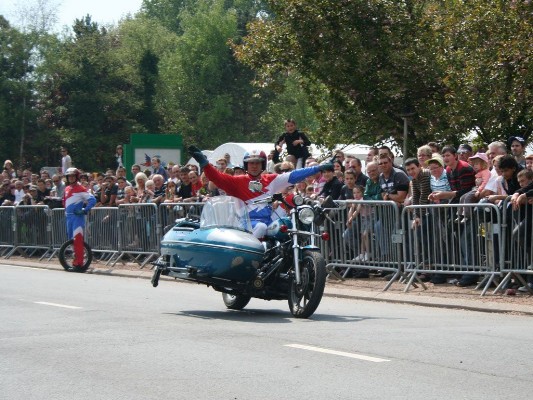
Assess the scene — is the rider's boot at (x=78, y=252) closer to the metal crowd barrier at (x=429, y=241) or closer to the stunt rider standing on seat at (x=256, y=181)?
the metal crowd barrier at (x=429, y=241)

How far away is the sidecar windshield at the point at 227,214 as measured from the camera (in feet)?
42.2

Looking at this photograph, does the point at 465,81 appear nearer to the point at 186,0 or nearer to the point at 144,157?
the point at 144,157

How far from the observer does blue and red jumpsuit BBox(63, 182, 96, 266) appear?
74.7ft

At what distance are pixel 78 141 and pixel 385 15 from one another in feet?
145

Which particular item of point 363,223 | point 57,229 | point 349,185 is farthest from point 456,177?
point 57,229

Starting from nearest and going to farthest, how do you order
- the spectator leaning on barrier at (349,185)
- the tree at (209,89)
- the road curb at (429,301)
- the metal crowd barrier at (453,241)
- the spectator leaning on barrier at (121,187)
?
1. the road curb at (429,301)
2. the metal crowd barrier at (453,241)
3. the spectator leaning on barrier at (349,185)
4. the spectator leaning on barrier at (121,187)
5. the tree at (209,89)

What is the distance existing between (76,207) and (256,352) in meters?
14.2

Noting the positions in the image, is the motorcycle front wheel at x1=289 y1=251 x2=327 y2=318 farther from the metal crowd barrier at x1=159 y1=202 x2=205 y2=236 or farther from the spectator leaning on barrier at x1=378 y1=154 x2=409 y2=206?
the metal crowd barrier at x1=159 y1=202 x2=205 y2=236

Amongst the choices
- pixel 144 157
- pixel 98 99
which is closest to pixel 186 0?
pixel 98 99

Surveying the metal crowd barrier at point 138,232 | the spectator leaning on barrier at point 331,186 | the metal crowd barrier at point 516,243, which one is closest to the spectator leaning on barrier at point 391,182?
the spectator leaning on barrier at point 331,186

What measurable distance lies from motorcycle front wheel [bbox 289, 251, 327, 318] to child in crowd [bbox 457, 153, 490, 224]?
370cm

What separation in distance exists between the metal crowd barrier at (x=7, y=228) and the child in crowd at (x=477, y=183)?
1482cm

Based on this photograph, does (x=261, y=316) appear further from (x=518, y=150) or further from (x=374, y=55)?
(x=374, y=55)

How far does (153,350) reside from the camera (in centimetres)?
966
